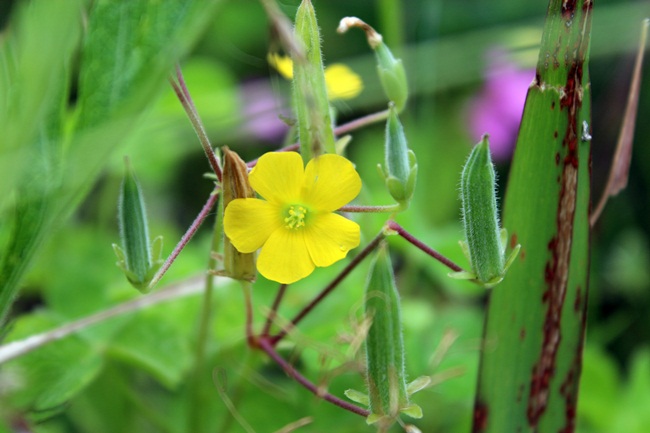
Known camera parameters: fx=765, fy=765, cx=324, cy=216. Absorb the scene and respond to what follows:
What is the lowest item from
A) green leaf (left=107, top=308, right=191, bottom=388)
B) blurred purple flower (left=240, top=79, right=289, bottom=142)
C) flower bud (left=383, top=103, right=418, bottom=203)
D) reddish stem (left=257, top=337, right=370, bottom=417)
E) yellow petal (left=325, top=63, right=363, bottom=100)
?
green leaf (left=107, top=308, right=191, bottom=388)

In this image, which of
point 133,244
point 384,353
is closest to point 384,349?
point 384,353

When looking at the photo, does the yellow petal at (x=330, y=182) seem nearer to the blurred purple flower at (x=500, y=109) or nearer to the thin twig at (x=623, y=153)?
the thin twig at (x=623, y=153)

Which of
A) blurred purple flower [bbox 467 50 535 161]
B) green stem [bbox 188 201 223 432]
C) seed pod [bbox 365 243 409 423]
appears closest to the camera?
seed pod [bbox 365 243 409 423]

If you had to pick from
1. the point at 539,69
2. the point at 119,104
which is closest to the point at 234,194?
the point at 119,104

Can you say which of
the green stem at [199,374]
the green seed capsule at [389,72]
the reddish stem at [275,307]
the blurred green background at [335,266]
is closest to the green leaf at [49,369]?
the blurred green background at [335,266]

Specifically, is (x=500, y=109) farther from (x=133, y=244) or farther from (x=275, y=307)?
(x=133, y=244)

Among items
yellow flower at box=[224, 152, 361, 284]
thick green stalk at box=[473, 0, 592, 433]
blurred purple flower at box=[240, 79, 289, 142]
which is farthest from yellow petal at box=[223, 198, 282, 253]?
blurred purple flower at box=[240, 79, 289, 142]

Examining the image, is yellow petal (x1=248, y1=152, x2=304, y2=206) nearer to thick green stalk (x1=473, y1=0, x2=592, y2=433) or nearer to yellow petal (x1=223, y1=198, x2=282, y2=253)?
yellow petal (x1=223, y1=198, x2=282, y2=253)
